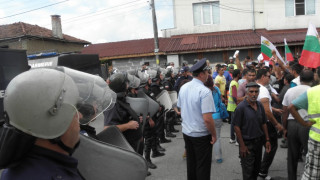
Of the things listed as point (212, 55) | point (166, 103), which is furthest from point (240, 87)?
point (212, 55)

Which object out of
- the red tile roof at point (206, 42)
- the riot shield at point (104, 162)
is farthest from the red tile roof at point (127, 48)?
the riot shield at point (104, 162)

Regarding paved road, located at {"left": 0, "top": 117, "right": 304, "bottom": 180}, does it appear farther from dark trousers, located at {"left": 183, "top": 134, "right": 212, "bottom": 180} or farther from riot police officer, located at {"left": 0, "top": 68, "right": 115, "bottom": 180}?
riot police officer, located at {"left": 0, "top": 68, "right": 115, "bottom": 180}

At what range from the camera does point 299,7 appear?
19.9m

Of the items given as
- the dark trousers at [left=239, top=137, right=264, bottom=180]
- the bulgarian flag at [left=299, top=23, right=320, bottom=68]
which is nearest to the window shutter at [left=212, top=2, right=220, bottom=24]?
the bulgarian flag at [left=299, top=23, right=320, bottom=68]

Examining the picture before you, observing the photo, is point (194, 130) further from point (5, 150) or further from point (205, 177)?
point (5, 150)

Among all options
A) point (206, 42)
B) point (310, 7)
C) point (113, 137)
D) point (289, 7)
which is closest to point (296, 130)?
point (113, 137)

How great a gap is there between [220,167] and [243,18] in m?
16.9

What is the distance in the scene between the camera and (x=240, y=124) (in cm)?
406

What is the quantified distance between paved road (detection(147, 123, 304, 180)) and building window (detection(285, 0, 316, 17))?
16.7m

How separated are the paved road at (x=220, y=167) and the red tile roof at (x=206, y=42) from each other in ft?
40.8

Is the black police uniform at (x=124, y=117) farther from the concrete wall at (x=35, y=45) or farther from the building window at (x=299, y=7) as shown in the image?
the building window at (x=299, y=7)

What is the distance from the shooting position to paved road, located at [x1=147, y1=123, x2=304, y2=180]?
195 inches

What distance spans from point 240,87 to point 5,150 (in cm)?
547

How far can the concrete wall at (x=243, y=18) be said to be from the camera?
1975 cm
